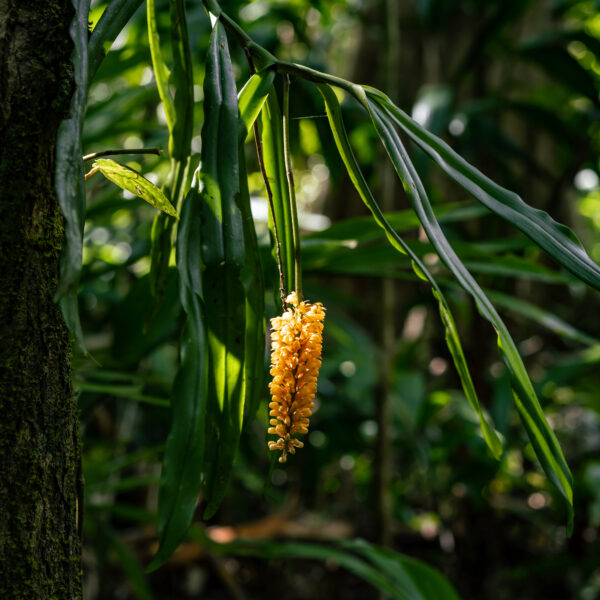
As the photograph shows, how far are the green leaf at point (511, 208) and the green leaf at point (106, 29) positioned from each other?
0.16 metres

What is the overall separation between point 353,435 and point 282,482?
2.99 feet

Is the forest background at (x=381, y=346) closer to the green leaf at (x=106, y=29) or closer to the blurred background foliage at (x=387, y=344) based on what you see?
the blurred background foliage at (x=387, y=344)

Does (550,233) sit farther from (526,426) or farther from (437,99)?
(437,99)

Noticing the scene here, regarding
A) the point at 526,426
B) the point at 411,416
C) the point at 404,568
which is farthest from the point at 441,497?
the point at 526,426

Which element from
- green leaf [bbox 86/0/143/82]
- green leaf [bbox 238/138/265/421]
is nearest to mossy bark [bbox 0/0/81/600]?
green leaf [bbox 86/0/143/82]

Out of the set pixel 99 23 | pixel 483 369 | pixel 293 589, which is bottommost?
pixel 293 589

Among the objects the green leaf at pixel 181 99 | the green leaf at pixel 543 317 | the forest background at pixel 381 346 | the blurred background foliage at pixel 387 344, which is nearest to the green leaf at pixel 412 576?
the forest background at pixel 381 346

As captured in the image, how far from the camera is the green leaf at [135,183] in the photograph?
0.40 m

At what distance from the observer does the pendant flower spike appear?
1.23 feet

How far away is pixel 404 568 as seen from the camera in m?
0.92

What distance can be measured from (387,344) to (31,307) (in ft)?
3.18

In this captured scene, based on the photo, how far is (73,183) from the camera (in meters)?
0.31

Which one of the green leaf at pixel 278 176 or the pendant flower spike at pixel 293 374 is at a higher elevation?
the green leaf at pixel 278 176

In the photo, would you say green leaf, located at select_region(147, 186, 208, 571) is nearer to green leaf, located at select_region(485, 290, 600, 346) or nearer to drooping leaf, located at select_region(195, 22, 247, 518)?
drooping leaf, located at select_region(195, 22, 247, 518)
